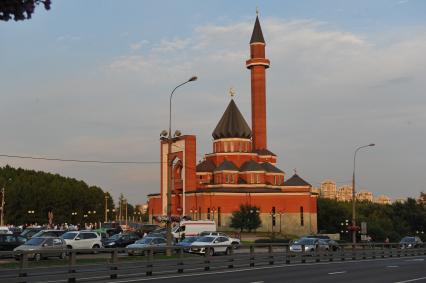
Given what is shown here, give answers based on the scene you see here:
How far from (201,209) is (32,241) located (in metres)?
64.4

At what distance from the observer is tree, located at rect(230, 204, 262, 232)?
9544 cm

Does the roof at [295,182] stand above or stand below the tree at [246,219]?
above

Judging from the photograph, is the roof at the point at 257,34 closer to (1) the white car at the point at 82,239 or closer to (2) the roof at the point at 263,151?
(2) the roof at the point at 263,151

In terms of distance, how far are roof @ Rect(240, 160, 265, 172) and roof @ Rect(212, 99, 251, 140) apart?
5.36 meters

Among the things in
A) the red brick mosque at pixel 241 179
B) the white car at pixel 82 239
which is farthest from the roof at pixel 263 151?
the white car at pixel 82 239

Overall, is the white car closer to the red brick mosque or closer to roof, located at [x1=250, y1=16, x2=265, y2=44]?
the red brick mosque

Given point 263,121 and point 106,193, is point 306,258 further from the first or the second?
point 106,193

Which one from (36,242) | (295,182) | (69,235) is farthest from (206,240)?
(295,182)

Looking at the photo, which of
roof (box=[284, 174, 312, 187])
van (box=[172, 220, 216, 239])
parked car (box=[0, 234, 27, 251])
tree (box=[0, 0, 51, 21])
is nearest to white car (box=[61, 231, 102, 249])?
parked car (box=[0, 234, 27, 251])

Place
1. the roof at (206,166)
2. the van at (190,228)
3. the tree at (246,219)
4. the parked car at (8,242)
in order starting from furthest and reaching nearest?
1. the roof at (206,166)
2. the tree at (246,219)
3. the van at (190,228)
4. the parked car at (8,242)

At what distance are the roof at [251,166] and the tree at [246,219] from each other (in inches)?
407

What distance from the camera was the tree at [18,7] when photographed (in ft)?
18.6

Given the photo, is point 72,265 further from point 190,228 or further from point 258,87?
point 258,87

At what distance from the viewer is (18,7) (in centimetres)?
568
